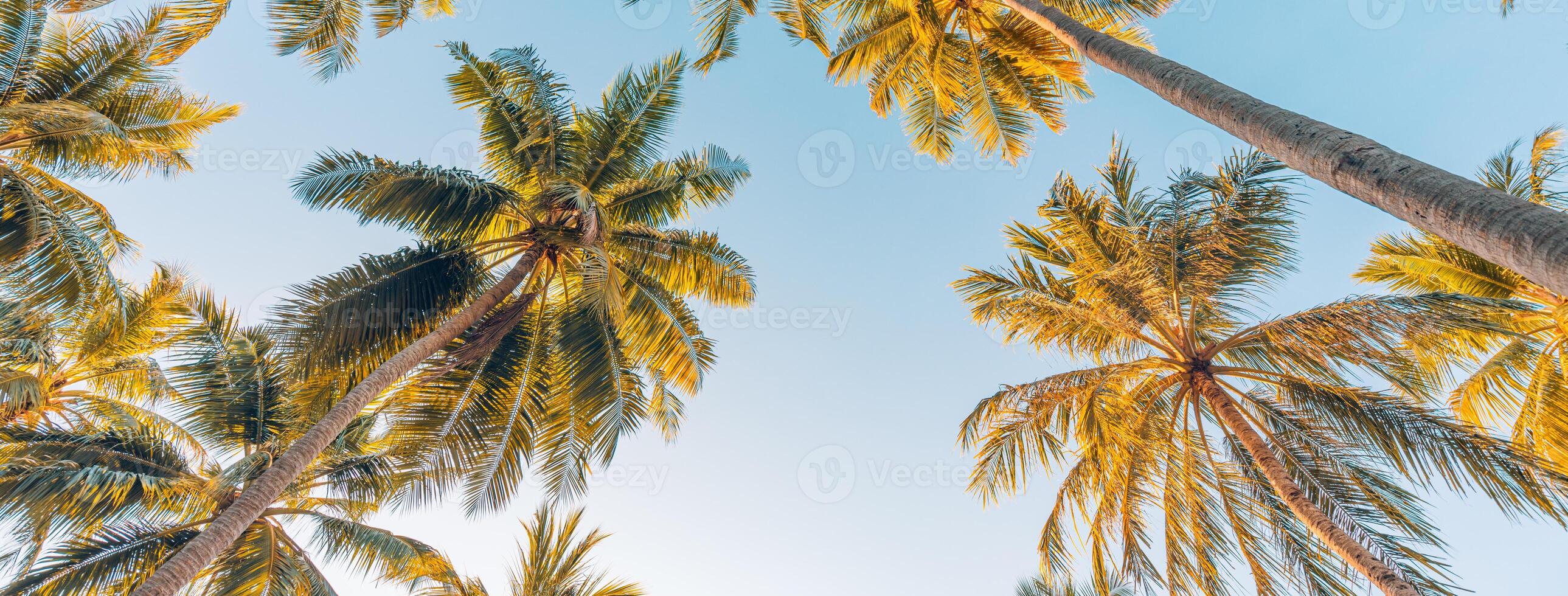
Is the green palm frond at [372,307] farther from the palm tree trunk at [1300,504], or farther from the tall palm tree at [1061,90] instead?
the palm tree trunk at [1300,504]

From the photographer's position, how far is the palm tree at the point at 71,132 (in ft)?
28.7

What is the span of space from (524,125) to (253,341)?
5019mm

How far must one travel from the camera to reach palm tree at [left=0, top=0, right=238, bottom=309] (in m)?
8.75

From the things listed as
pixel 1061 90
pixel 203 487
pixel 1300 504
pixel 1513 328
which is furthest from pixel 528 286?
pixel 1513 328

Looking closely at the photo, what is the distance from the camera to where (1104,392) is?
A: 8711 mm

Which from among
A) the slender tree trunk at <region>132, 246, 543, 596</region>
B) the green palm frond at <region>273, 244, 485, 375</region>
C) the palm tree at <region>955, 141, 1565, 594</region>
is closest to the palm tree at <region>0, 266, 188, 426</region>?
the green palm frond at <region>273, 244, 485, 375</region>

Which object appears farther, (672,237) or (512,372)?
(672,237)

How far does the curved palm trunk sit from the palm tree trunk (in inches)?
180

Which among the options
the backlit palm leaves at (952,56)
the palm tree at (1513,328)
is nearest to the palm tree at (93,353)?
the backlit palm leaves at (952,56)

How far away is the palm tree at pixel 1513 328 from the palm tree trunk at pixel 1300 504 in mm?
3530

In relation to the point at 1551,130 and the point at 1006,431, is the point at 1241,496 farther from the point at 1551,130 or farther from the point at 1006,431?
the point at 1551,130

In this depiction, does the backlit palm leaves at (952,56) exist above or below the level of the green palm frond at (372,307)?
above

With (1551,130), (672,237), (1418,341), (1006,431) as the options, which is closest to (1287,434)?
(1418,341)

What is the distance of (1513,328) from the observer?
9.15m
